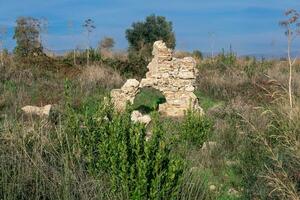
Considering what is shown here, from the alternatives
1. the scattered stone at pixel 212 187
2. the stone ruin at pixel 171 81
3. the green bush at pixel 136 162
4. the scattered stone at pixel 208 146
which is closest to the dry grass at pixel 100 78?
the stone ruin at pixel 171 81

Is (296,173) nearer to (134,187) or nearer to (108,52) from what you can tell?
(134,187)

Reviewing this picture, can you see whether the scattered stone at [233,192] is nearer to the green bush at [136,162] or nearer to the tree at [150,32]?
the green bush at [136,162]

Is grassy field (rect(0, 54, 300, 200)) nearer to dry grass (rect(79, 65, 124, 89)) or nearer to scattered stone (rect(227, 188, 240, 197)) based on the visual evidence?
scattered stone (rect(227, 188, 240, 197))

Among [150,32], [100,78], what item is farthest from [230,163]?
[150,32]

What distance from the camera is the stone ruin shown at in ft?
52.3

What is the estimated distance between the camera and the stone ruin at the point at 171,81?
52.3 ft

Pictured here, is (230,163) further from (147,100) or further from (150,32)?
(150,32)

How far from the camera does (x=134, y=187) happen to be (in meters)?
5.29

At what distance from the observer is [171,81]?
1645 centimetres

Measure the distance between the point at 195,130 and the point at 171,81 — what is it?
7018 millimetres

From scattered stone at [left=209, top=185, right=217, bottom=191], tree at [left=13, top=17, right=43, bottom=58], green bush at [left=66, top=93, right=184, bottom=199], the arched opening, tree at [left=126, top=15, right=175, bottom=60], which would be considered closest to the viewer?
green bush at [left=66, top=93, right=184, bottom=199]

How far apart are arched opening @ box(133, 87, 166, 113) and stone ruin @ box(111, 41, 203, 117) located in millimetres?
488

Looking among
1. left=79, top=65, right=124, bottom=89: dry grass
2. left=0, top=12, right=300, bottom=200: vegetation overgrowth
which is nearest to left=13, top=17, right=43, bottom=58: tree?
left=79, top=65, right=124, bottom=89: dry grass

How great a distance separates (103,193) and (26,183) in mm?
877
